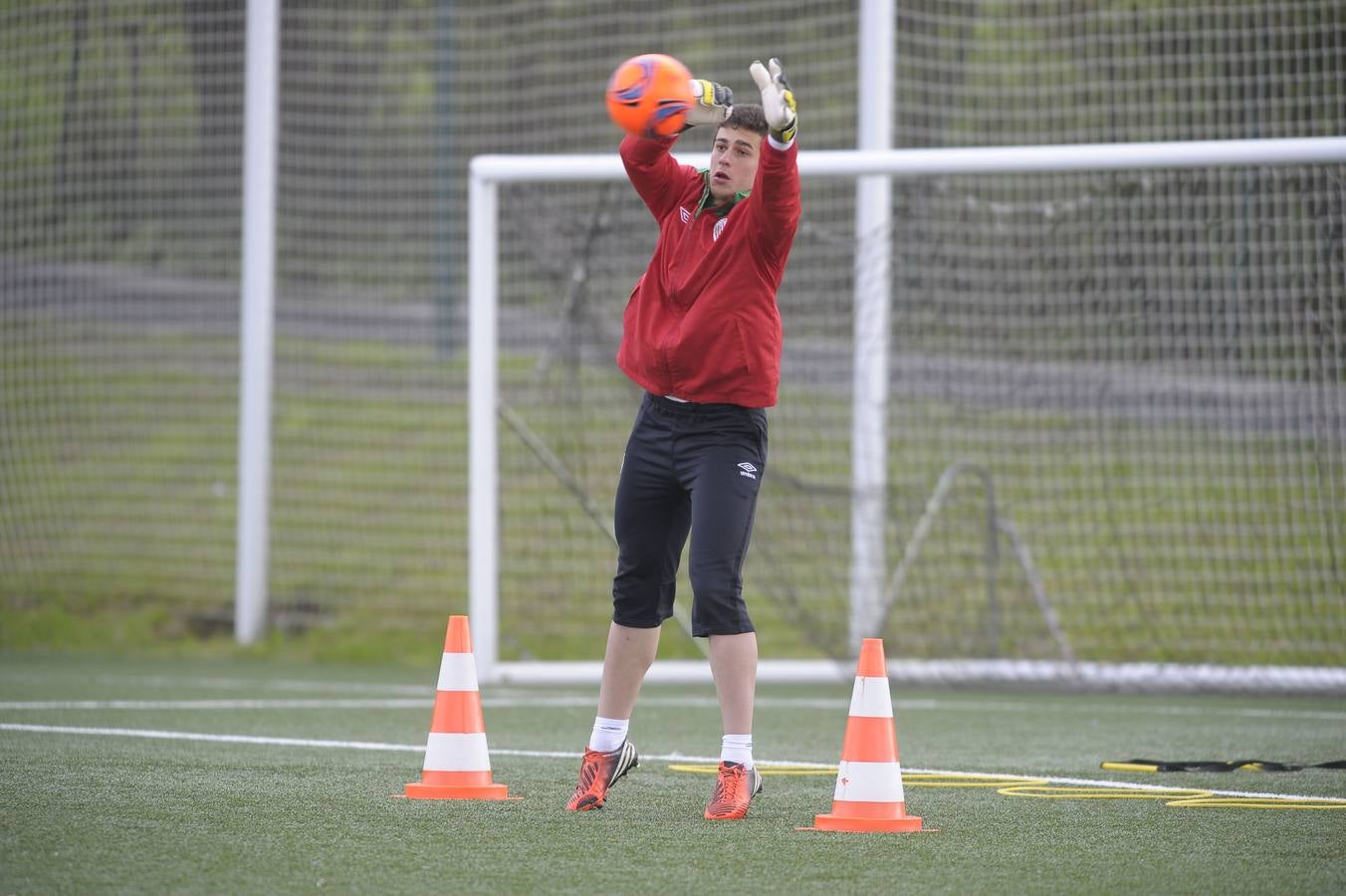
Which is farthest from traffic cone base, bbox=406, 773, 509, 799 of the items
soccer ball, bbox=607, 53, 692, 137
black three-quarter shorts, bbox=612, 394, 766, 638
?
soccer ball, bbox=607, 53, 692, 137

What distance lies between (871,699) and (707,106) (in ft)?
5.60

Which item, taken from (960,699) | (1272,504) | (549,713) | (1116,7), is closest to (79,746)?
(549,713)

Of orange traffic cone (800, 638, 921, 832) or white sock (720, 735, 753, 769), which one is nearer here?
orange traffic cone (800, 638, 921, 832)

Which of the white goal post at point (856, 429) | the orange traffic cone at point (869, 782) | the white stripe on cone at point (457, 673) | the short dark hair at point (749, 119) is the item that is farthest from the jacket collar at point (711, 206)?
the white goal post at point (856, 429)

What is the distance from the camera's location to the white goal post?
8492mm

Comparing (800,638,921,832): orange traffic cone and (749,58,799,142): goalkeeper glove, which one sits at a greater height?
(749,58,799,142): goalkeeper glove

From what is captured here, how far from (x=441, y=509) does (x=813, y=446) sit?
2.85 meters

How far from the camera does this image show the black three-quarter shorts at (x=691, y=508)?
4.69m

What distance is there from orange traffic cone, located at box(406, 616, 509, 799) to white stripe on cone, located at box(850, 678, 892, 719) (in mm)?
1026

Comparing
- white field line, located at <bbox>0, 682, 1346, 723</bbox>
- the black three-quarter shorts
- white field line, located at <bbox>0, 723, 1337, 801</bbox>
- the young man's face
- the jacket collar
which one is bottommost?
white field line, located at <bbox>0, 682, 1346, 723</bbox>

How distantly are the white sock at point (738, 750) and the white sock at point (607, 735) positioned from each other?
0.32 meters

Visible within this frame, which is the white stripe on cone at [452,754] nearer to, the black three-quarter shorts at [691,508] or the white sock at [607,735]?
Answer: the white sock at [607,735]

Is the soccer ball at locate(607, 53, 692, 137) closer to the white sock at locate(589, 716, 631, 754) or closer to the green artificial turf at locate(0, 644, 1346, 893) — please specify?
the white sock at locate(589, 716, 631, 754)

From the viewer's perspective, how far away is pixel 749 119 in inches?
188
